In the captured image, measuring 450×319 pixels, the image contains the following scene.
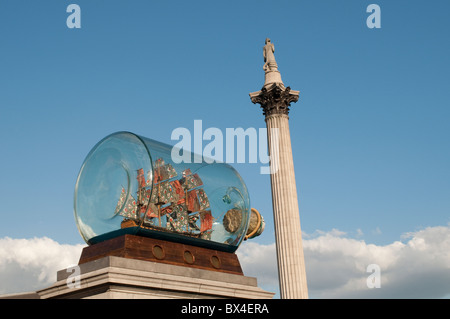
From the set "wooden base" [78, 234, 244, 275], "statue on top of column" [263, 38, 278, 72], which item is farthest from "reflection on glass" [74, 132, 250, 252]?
"statue on top of column" [263, 38, 278, 72]

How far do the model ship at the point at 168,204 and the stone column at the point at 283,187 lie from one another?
57.4 feet

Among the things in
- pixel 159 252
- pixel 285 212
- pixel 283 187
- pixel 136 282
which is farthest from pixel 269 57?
pixel 136 282

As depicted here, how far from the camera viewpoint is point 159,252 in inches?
389

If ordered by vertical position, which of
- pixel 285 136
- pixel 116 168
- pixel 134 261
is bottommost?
pixel 134 261

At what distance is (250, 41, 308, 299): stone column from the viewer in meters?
27.4

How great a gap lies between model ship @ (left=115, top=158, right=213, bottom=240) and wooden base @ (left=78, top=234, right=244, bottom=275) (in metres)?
0.27

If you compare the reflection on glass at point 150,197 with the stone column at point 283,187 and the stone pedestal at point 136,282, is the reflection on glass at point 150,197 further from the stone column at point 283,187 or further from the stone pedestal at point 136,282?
the stone column at point 283,187

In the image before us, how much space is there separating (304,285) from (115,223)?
19009mm

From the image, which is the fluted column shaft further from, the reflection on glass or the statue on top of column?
the reflection on glass

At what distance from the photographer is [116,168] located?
400 inches

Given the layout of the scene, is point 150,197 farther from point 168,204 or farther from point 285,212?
point 285,212

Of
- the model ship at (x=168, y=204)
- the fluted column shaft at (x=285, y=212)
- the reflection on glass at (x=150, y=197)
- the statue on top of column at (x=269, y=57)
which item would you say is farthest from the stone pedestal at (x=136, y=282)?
the statue on top of column at (x=269, y=57)
